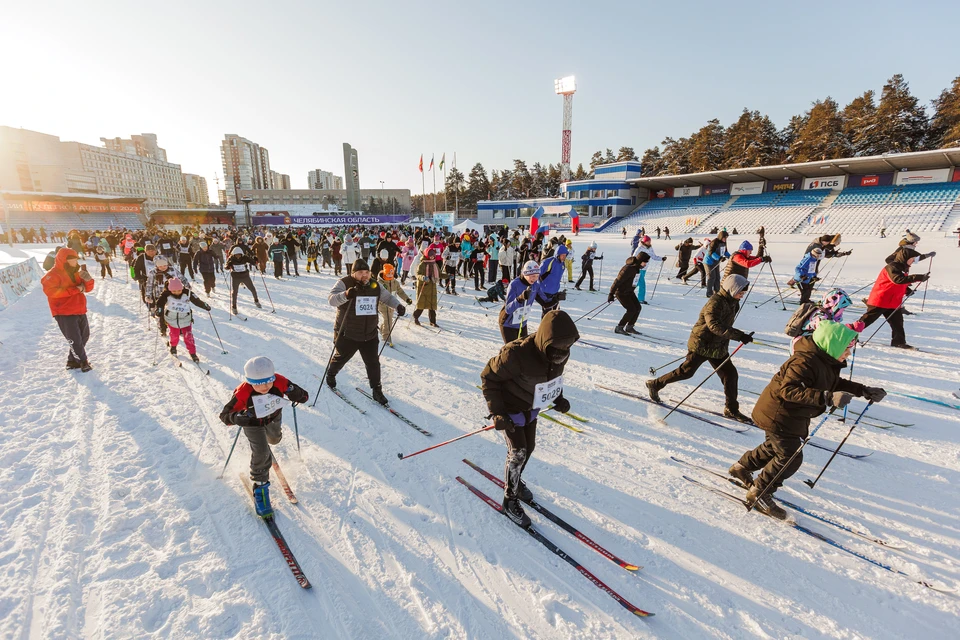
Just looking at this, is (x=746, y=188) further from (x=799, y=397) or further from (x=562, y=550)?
(x=562, y=550)

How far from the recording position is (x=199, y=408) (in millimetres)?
5215

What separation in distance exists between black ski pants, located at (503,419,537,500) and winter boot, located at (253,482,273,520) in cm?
197

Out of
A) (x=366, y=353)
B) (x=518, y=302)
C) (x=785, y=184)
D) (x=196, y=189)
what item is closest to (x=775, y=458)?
(x=518, y=302)

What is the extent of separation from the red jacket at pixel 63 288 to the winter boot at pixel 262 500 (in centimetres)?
498

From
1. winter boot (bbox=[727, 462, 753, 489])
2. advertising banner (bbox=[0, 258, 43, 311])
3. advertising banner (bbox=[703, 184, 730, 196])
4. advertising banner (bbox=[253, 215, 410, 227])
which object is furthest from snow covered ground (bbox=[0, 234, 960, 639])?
advertising banner (bbox=[253, 215, 410, 227])

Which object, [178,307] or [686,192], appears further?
[686,192]

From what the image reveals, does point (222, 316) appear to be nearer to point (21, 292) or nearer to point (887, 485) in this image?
point (21, 292)

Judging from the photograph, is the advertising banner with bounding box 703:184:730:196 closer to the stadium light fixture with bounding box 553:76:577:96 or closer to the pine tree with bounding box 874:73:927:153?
the pine tree with bounding box 874:73:927:153

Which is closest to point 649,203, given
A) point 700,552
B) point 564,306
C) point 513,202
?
point 513,202

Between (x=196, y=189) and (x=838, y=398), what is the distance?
673 feet

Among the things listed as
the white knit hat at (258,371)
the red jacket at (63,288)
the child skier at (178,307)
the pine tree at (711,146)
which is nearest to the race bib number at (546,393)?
the white knit hat at (258,371)

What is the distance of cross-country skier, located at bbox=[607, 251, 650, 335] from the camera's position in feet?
25.8

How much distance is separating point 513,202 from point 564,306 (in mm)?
51314

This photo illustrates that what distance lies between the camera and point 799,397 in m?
3.08
